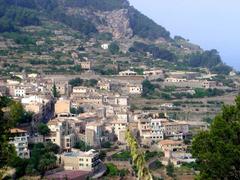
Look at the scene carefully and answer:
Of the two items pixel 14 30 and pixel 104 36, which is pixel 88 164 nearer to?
pixel 14 30

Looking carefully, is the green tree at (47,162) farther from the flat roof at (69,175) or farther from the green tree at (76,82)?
the green tree at (76,82)

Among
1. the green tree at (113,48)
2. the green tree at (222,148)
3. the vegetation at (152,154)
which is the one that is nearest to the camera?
the green tree at (222,148)

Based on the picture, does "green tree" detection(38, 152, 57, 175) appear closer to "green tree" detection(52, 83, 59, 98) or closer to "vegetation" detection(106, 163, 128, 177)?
"vegetation" detection(106, 163, 128, 177)

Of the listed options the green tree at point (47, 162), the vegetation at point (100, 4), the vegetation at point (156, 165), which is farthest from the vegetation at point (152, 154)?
the vegetation at point (100, 4)

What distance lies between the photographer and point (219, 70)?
5431 centimetres

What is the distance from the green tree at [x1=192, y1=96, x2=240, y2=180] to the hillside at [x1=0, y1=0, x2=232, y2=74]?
30476 millimetres

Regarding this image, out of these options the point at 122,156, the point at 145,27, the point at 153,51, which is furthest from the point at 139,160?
the point at 145,27

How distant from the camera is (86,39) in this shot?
55.4 m

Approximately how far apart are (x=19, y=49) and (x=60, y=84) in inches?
444

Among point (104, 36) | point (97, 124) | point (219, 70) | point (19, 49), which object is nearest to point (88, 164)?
point (97, 124)

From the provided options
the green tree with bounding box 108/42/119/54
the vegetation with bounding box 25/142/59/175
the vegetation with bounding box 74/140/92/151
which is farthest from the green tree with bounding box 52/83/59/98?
the green tree with bounding box 108/42/119/54

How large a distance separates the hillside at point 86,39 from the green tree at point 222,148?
30.5 m

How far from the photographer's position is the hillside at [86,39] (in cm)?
4428

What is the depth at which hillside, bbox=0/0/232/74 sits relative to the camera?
Answer: 44.3 metres
